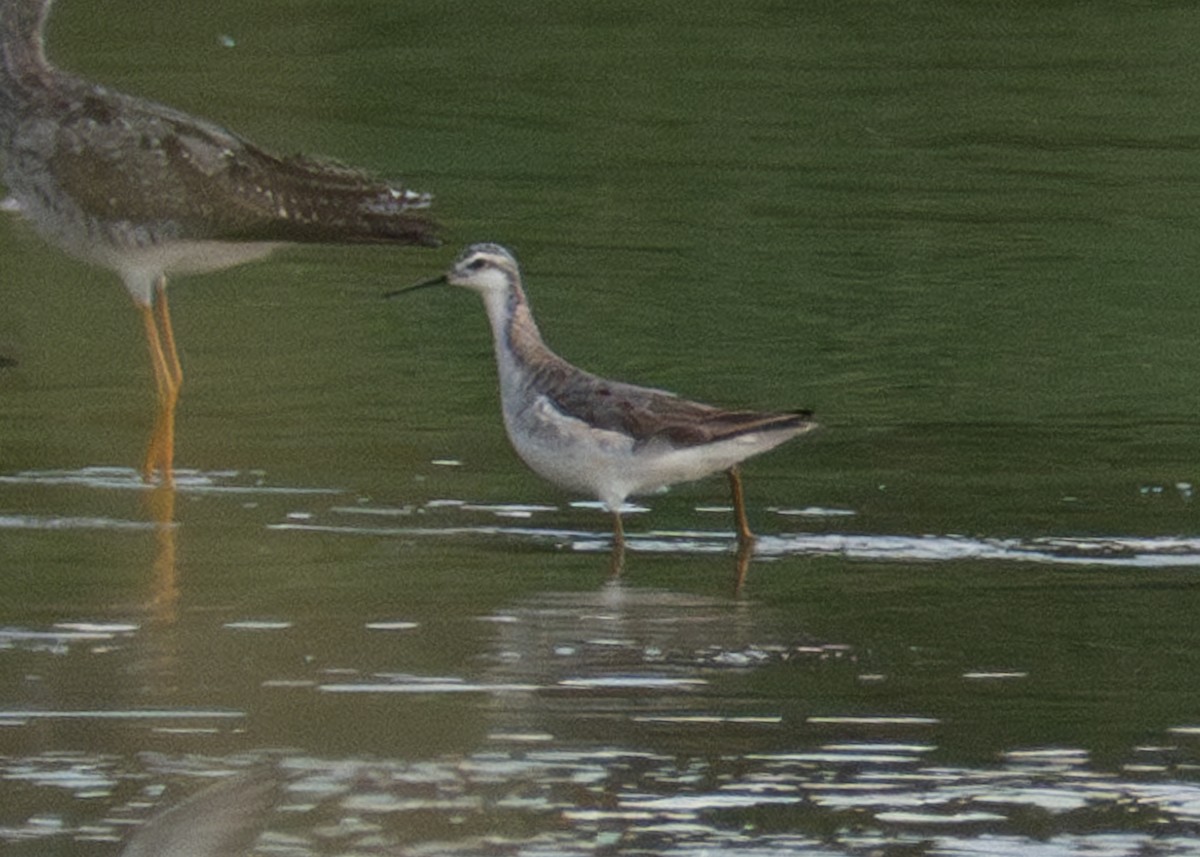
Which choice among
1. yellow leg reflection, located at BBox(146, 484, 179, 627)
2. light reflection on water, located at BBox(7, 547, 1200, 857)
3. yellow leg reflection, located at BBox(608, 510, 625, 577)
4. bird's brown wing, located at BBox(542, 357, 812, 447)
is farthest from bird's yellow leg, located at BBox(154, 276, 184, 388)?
light reflection on water, located at BBox(7, 547, 1200, 857)

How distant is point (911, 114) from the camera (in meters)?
17.1

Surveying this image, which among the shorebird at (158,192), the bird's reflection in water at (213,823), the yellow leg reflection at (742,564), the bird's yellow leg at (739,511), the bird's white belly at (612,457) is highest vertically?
the shorebird at (158,192)

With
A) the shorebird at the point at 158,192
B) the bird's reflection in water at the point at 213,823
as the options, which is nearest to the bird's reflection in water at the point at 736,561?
the bird's reflection in water at the point at 213,823

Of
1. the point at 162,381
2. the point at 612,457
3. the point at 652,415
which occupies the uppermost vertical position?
the point at 162,381

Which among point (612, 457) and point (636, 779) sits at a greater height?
point (612, 457)

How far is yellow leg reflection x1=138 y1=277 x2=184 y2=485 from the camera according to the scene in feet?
35.5

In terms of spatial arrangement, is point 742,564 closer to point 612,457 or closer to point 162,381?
point 612,457

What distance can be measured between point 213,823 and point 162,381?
16.1ft

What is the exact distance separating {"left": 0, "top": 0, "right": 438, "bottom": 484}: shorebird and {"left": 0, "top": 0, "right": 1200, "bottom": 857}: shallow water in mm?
514

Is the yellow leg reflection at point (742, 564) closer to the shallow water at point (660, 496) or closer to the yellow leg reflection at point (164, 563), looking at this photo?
the shallow water at point (660, 496)

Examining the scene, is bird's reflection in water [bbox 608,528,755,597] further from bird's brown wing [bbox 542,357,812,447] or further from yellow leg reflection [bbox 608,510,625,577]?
bird's brown wing [bbox 542,357,812,447]

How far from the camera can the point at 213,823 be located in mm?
6930

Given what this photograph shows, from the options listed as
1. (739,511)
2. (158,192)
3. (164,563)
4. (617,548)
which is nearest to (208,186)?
(158,192)

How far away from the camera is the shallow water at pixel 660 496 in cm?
728
